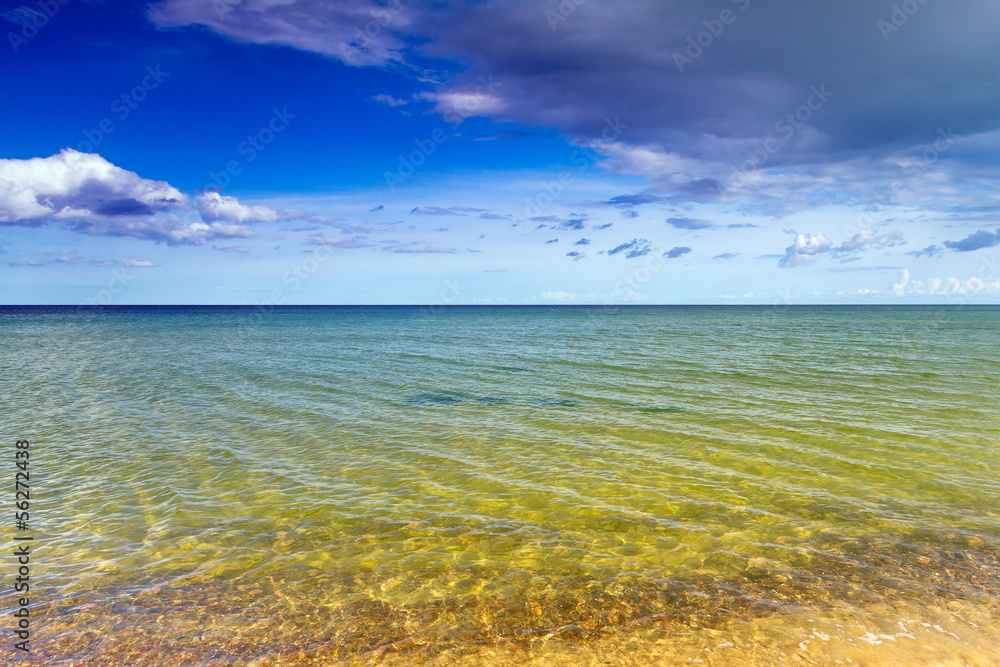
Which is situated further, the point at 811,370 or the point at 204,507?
the point at 811,370

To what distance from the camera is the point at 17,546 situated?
9.02 m

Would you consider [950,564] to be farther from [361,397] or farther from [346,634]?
[361,397]

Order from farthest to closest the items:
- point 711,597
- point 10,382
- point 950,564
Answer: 1. point 10,382
2. point 950,564
3. point 711,597

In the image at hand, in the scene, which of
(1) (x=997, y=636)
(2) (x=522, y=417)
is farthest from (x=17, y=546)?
(1) (x=997, y=636)

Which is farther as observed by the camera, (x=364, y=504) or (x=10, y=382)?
(x=10, y=382)

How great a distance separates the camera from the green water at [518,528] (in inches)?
258

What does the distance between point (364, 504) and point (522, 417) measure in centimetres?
856

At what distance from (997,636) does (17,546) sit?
579 inches

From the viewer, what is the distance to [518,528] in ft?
31.7

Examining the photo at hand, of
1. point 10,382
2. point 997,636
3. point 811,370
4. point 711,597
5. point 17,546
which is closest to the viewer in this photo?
point 997,636

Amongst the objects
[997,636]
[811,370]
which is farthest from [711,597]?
[811,370]

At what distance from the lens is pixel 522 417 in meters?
18.6

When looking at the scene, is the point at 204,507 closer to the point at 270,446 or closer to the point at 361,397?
the point at 270,446

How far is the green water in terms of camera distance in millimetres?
6555
